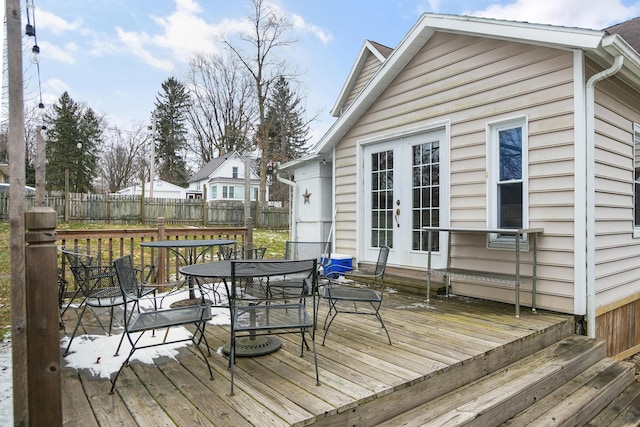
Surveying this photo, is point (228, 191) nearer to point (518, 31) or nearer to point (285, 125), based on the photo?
point (285, 125)

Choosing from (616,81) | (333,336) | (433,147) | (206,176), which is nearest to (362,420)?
(333,336)

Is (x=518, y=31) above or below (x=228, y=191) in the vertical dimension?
above

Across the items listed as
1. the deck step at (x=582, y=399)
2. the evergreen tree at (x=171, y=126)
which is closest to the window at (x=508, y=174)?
the deck step at (x=582, y=399)

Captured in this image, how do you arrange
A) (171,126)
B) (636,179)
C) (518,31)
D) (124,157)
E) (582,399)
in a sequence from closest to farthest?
(582,399) → (518,31) → (636,179) → (124,157) → (171,126)

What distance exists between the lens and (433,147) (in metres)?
5.02

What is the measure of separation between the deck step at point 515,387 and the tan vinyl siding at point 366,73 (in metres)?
7.07

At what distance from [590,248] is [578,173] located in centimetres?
75

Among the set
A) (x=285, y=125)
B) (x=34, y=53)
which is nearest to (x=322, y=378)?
(x=34, y=53)

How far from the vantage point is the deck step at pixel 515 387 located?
7.27 feet

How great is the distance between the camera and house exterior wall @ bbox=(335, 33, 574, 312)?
12.2 feet

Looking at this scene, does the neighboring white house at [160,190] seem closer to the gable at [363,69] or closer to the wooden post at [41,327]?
the gable at [363,69]

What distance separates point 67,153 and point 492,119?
998 inches

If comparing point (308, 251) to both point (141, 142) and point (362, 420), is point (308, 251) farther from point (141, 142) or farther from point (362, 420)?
point (141, 142)

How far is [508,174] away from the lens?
422 cm
